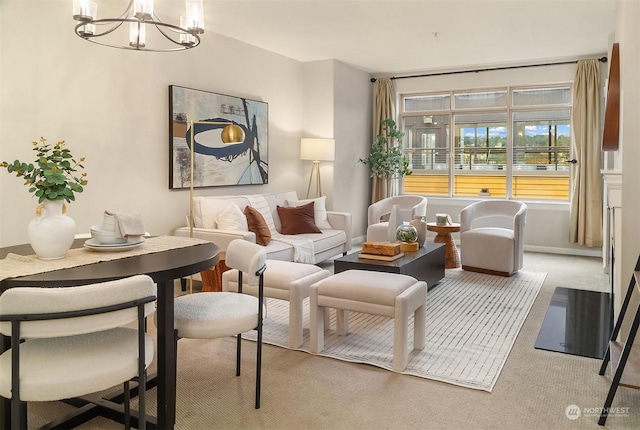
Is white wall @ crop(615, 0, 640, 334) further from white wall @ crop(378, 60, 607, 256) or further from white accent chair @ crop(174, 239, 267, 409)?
white wall @ crop(378, 60, 607, 256)

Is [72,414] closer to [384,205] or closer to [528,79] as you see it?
[384,205]

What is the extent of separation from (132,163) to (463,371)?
3.30m

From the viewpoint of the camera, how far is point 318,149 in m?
6.63

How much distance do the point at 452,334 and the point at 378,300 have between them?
904 millimetres

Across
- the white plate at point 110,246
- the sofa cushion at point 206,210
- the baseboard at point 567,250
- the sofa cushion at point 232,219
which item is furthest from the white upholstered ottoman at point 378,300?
the baseboard at point 567,250

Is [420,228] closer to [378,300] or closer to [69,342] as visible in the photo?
[378,300]

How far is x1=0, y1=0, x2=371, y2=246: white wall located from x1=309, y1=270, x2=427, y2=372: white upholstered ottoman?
2198 mm

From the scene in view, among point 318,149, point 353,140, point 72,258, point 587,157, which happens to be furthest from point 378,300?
point 587,157

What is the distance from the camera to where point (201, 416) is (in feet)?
7.98

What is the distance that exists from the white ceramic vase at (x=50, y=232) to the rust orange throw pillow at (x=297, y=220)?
3.55 metres

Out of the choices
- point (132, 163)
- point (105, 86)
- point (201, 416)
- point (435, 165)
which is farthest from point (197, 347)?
point (435, 165)

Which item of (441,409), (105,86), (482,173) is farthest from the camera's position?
(482,173)

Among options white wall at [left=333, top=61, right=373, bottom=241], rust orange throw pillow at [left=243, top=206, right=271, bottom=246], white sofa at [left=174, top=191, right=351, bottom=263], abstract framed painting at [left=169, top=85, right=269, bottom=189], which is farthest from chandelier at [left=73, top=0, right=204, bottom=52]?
white wall at [left=333, top=61, right=373, bottom=241]
